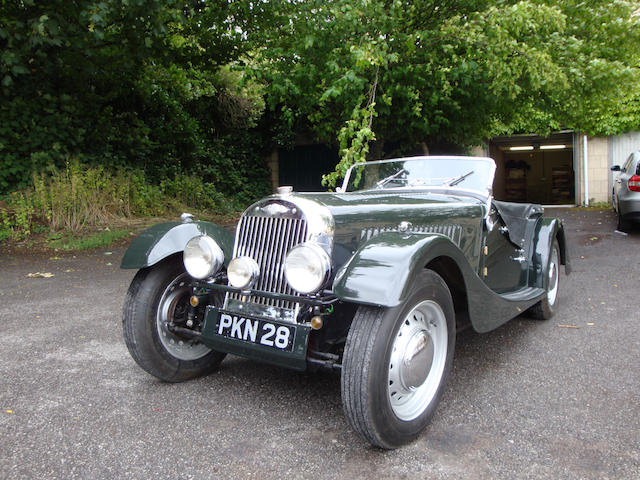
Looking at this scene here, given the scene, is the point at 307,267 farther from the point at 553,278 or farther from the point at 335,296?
the point at 553,278

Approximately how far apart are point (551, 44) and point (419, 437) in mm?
6725

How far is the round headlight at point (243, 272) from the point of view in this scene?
8.70 feet

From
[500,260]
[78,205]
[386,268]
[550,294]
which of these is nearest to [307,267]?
[386,268]

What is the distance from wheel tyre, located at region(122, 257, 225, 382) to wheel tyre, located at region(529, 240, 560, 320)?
2786mm

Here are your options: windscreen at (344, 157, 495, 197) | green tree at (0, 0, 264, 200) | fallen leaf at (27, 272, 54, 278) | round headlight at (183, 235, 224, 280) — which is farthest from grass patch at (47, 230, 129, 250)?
round headlight at (183, 235, 224, 280)

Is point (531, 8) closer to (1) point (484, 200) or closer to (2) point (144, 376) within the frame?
(1) point (484, 200)

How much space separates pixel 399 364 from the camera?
2.35m

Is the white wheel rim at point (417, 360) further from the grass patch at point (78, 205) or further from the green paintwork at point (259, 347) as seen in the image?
the grass patch at point (78, 205)

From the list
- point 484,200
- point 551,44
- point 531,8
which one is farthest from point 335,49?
point 484,200

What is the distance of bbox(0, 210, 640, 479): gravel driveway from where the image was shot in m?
2.14

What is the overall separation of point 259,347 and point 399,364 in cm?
69

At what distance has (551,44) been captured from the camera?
7.16 meters

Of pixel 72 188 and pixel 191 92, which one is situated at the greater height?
pixel 191 92

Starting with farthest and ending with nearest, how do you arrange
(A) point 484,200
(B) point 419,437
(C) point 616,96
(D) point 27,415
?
(C) point 616,96 → (A) point 484,200 → (D) point 27,415 → (B) point 419,437
